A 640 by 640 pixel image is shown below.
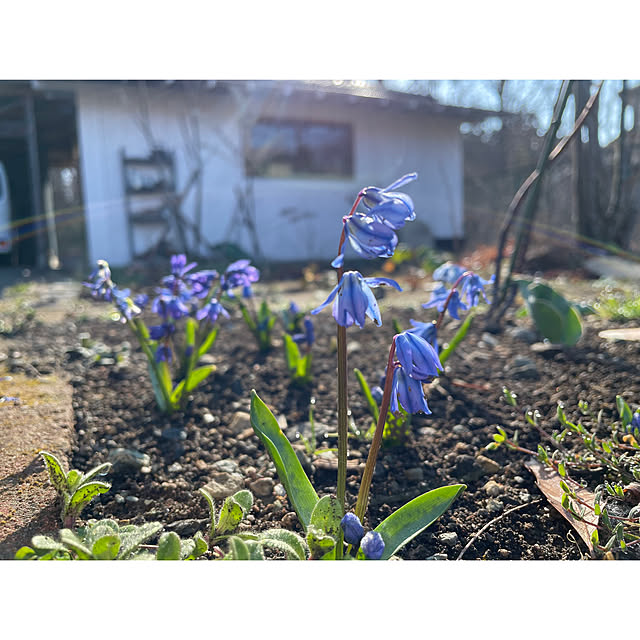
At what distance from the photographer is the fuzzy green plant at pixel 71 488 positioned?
3.87 feet

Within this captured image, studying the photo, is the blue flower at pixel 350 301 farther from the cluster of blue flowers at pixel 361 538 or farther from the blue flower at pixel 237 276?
the blue flower at pixel 237 276

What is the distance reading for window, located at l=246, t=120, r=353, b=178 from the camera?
25.5ft

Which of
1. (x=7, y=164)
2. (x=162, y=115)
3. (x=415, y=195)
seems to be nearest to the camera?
(x=162, y=115)

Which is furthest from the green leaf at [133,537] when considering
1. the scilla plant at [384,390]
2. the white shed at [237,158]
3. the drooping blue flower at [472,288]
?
the white shed at [237,158]

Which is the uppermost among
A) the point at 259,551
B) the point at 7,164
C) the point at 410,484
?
the point at 7,164

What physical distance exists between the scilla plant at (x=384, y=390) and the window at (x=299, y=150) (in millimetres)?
7074

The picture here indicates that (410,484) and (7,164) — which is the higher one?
(7,164)

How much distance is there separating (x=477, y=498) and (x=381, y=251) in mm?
788

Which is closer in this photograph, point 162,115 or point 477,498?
point 477,498

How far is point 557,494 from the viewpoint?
135 centimetres
